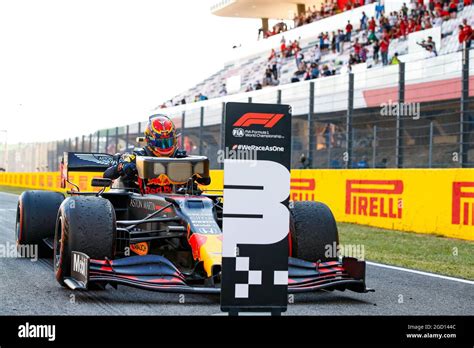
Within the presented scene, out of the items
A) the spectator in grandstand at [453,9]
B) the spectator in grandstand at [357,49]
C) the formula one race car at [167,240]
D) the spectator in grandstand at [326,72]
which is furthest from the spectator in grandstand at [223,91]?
the formula one race car at [167,240]

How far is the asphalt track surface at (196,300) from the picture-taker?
5.96 metres

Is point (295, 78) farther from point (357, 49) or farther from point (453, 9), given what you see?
point (453, 9)

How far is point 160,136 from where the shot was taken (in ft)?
28.7

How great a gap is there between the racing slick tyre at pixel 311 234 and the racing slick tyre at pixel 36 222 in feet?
10.8

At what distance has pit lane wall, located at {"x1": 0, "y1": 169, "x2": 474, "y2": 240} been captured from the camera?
41.0ft

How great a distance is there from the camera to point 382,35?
2778cm

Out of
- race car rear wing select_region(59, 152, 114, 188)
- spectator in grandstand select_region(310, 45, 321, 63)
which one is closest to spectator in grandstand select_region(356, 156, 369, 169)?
race car rear wing select_region(59, 152, 114, 188)

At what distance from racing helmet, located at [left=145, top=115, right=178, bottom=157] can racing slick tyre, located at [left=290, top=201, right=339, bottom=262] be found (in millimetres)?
1985

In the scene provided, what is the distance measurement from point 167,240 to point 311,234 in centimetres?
136

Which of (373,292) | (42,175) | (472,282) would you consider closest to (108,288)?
(373,292)

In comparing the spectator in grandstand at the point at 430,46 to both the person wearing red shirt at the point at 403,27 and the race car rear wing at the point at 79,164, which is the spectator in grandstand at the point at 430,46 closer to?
the person wearing red shirt at the point at 403,27

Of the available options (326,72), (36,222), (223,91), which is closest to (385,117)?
(36,222)

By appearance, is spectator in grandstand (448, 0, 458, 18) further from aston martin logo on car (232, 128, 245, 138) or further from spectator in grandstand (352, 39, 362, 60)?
aston martin logo on car (232, 128, 245, 138)
